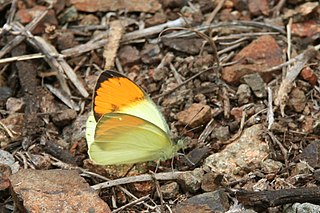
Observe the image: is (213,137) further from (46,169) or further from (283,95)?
(46,169)

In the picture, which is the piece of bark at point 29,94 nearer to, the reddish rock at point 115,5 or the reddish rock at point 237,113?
the reddish rock at point 115,5

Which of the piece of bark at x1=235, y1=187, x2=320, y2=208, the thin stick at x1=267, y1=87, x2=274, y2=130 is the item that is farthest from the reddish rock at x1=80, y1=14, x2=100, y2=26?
the piece of bark at x1=235, y1=187, x2=320, y2=208

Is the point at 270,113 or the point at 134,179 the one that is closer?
the point at 134,179

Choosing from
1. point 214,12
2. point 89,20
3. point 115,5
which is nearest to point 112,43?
point 89,20

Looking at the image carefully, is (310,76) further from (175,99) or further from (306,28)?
(175,99)

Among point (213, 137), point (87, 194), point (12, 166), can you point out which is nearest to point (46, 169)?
point (12, 166)

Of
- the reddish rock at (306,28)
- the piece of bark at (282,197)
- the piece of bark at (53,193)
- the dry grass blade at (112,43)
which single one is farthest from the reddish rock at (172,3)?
the piece of bark at (282,197)
